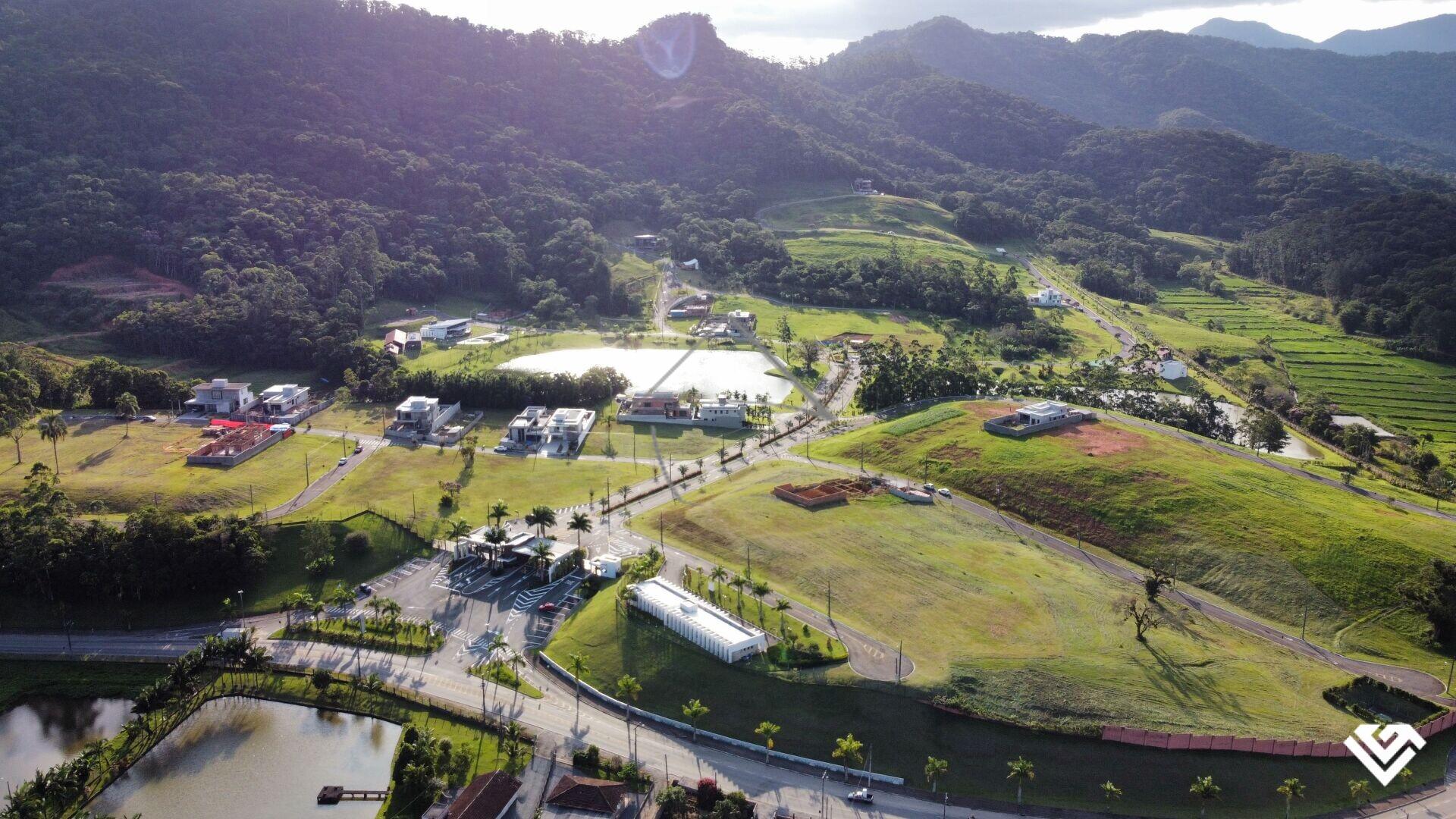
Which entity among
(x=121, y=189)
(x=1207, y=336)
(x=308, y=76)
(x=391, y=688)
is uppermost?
(x=308, y=76)

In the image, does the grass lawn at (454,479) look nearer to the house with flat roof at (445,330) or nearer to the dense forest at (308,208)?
the dense forest at (308,208)

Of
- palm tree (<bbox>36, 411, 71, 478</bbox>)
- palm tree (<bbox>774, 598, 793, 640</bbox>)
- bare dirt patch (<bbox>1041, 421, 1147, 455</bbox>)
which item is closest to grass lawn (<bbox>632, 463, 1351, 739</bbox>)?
palm tree (<bbox>774, 598, 793, 640</bbox>)

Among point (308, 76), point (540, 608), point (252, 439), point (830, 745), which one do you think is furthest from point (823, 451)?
point (308, 76)

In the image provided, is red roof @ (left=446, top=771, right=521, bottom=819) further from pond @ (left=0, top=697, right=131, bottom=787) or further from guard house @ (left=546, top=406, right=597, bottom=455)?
guard house @ (left=546, top=406, right=597, bottom=455)

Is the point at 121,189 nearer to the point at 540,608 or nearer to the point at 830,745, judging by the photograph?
the point at 540,608

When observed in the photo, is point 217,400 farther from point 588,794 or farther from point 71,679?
point 588,794

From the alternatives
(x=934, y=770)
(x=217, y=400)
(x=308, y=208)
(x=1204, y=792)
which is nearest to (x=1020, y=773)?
(x=934, y=770)

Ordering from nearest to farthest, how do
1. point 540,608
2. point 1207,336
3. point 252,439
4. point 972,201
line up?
point 540,608 → point 252,439 → point 1207,336 → point 972,201
